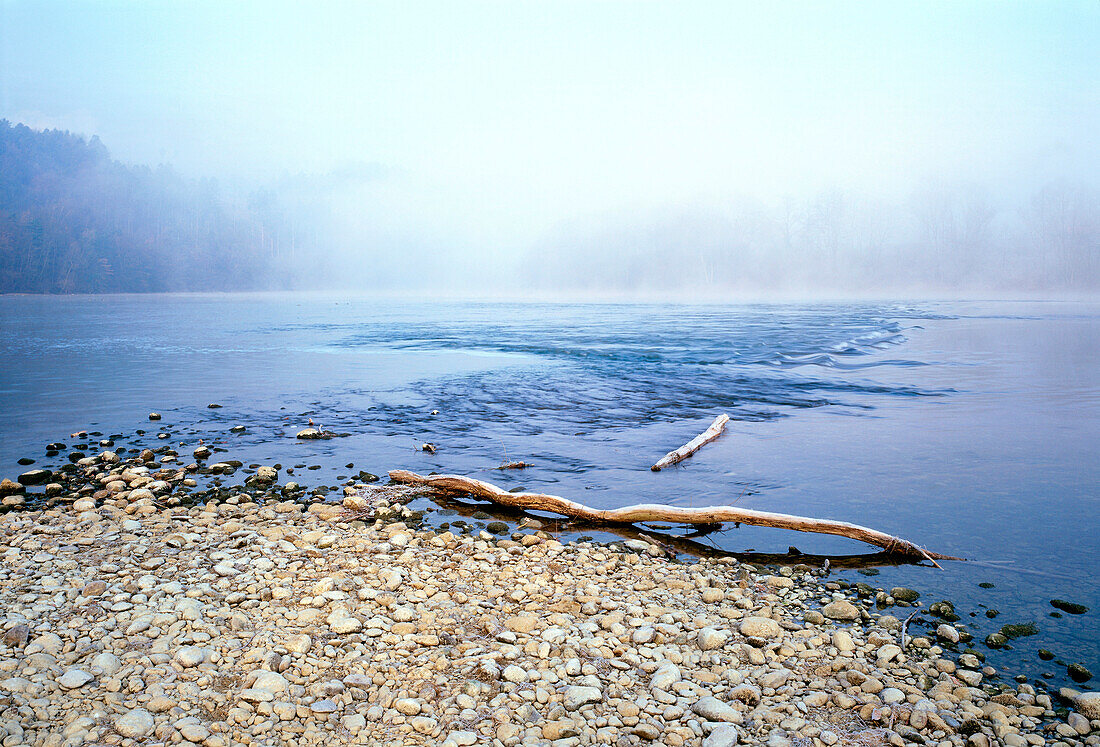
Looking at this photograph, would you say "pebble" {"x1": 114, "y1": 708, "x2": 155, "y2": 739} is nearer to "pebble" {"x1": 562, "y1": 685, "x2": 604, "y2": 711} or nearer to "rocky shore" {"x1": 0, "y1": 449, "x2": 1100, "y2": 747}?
"rocky shore" {"x1": 0, "y1": 449, "x2": 1100, "y2": 747}

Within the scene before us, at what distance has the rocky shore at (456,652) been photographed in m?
3.71

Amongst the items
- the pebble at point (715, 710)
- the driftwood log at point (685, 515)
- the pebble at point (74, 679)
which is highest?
the driftwood log at point (685, 515)

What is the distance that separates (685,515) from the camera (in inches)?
276

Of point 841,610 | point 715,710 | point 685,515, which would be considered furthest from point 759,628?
point 685,515

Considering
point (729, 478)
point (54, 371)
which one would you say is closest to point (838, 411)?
point (729, 478)

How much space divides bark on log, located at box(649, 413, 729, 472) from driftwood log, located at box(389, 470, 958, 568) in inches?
99.4

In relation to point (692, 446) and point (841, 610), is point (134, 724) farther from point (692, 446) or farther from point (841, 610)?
point (692, 446)

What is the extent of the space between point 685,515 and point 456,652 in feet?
10.8

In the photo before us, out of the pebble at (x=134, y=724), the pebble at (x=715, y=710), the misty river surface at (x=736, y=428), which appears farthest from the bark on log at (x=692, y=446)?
the pebble at (x=134, y=724)

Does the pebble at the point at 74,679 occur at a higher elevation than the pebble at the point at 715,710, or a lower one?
higher

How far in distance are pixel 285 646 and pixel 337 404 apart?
11.6 m

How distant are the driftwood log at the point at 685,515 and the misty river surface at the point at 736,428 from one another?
0.21m

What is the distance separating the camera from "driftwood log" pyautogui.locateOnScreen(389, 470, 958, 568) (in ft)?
20.7

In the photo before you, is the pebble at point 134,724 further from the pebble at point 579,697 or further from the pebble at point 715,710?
the pebble at point 715,710
